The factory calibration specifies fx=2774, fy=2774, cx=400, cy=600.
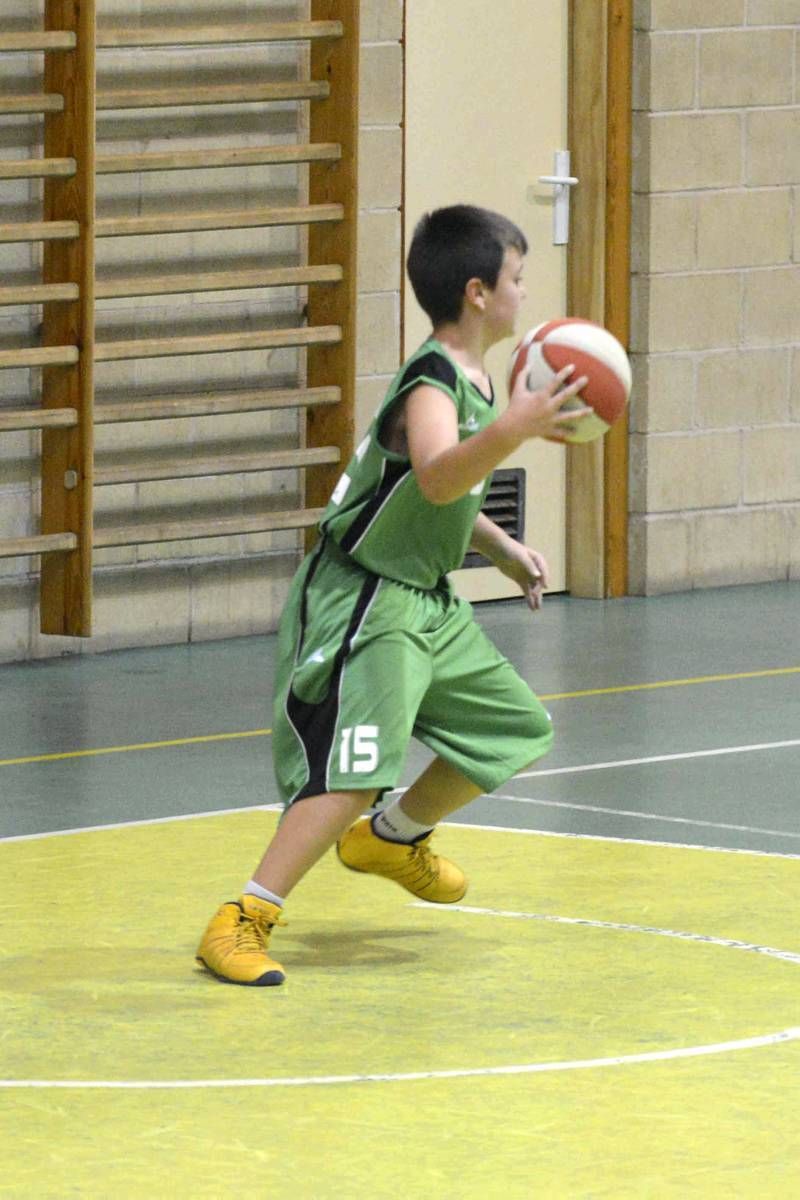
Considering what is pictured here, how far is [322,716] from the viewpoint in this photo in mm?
4391

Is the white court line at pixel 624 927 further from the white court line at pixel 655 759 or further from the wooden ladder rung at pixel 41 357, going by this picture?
the wooden ladder rung at pixel 41 357

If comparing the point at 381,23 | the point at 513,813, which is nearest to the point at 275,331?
the point at 381,23

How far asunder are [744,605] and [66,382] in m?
2.59

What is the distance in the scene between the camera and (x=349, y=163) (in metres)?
8.38

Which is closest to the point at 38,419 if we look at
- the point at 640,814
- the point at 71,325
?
the point at 71,325

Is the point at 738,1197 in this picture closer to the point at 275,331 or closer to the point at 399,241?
the point at 275,331

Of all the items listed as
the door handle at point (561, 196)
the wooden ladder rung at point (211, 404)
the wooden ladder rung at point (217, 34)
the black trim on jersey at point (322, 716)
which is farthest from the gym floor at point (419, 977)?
the door handle at point (561, 196)

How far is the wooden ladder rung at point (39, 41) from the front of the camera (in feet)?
24.7

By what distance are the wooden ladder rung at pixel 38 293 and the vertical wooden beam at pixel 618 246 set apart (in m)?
2.23

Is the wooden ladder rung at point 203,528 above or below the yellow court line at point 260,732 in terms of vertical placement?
above

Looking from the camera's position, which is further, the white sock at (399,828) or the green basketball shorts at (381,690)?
the white sock at (399,828)

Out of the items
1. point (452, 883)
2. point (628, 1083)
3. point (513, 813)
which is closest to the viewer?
point (628, 1083)

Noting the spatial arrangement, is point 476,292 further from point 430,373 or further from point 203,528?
point 203,528

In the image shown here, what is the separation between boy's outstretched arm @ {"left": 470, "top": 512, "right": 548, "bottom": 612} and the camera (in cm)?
450
